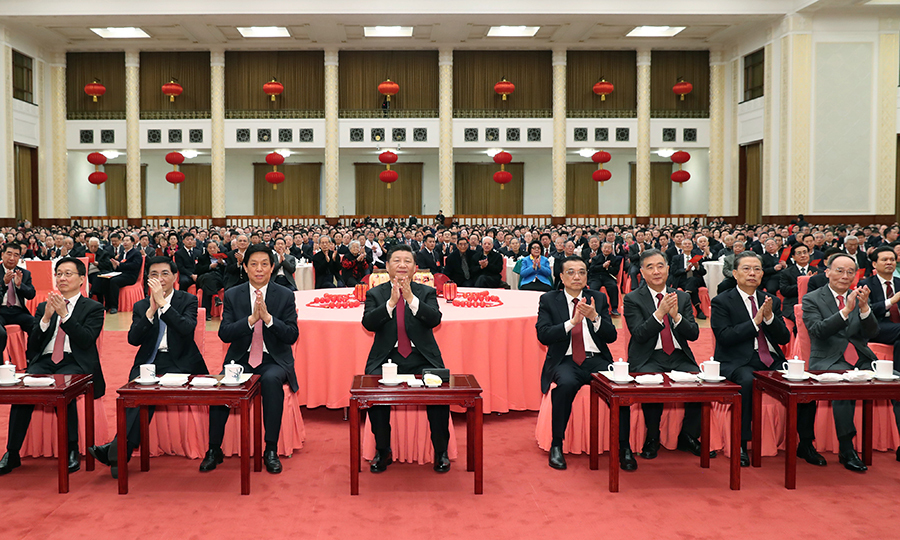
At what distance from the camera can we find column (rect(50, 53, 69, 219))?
20.6 meters

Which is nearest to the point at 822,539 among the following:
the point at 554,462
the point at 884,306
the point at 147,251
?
the point at 554,462

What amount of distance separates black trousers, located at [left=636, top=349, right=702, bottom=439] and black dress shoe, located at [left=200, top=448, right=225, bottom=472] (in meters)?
2.27

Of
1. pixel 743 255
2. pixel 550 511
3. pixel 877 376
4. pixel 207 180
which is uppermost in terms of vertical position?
pixel 207 180

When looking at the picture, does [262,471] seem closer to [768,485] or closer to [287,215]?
[768,485]

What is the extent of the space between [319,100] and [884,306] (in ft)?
63.2

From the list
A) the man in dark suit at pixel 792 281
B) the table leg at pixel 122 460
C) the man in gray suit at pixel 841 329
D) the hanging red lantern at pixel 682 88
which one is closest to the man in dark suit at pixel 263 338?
the table leg at pixel 122 460

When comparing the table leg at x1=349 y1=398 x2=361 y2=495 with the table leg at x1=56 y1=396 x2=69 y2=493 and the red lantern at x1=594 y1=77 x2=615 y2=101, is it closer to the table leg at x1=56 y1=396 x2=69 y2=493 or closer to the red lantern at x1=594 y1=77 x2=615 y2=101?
the table leg at x1=56 y1=396 x2=69 y2=493

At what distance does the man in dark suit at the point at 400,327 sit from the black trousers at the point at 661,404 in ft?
3.63

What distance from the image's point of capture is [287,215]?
2295cm

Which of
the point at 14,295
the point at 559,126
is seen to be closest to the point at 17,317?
the point at 14,295

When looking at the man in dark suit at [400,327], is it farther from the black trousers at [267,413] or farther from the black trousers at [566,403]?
the black trousers at [566,403]

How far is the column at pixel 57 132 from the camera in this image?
20.6 meters

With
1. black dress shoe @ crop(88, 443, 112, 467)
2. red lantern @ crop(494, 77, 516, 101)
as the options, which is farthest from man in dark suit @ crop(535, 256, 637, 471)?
red lantern @ crop(494, 77, 516, 101)

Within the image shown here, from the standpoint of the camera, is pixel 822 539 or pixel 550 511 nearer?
pixel 822 539
